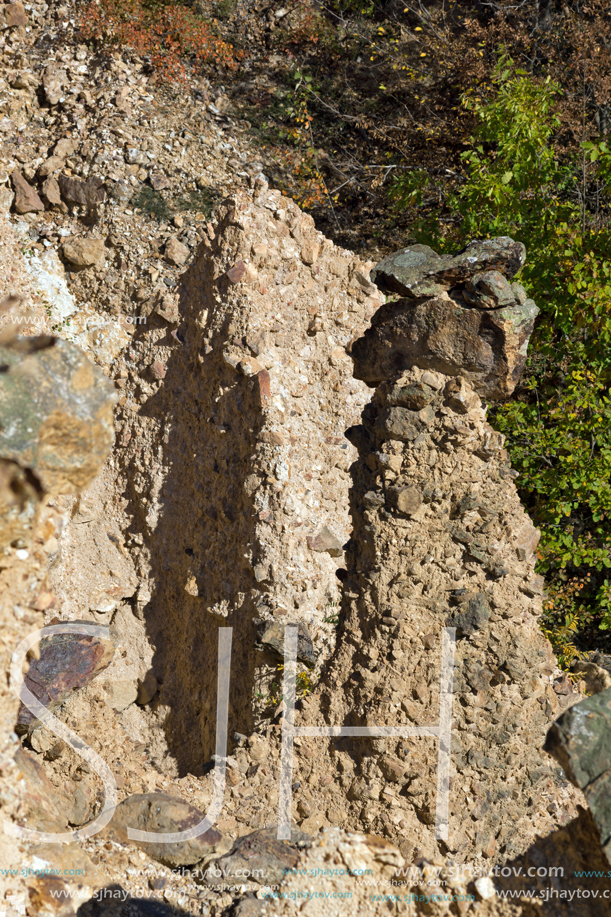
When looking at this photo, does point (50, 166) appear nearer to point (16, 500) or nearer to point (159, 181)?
point (159, 181)

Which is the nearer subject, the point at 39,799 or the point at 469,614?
the point at 39,799

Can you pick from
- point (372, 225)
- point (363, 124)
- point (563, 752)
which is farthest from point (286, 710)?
point (363, 124)

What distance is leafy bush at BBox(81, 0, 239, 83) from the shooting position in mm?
7648

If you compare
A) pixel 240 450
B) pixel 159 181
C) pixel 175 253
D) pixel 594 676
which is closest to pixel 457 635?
pixel 594 676

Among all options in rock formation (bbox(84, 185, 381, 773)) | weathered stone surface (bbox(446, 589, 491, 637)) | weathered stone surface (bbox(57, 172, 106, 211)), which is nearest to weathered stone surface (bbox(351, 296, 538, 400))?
weathered stone surface (bbox(446, 589, 491, 637))

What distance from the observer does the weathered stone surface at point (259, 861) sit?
2982mm

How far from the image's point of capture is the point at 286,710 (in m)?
3.96

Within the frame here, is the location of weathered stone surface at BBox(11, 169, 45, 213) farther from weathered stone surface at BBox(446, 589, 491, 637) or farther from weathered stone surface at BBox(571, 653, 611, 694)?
weathered stone surface at BBox(571, 653, 611, 694)

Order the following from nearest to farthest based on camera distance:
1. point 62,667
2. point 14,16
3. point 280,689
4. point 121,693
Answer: point 280,689 → point 62,667 → point 121,693 → point 14,16

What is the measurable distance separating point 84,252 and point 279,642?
11.8 ft

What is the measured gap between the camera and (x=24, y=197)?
637cm

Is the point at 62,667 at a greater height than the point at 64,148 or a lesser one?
lesser

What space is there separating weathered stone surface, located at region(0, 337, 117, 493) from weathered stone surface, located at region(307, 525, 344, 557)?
9.21 ft

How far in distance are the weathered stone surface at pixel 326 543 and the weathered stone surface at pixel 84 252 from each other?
3.01 meters
